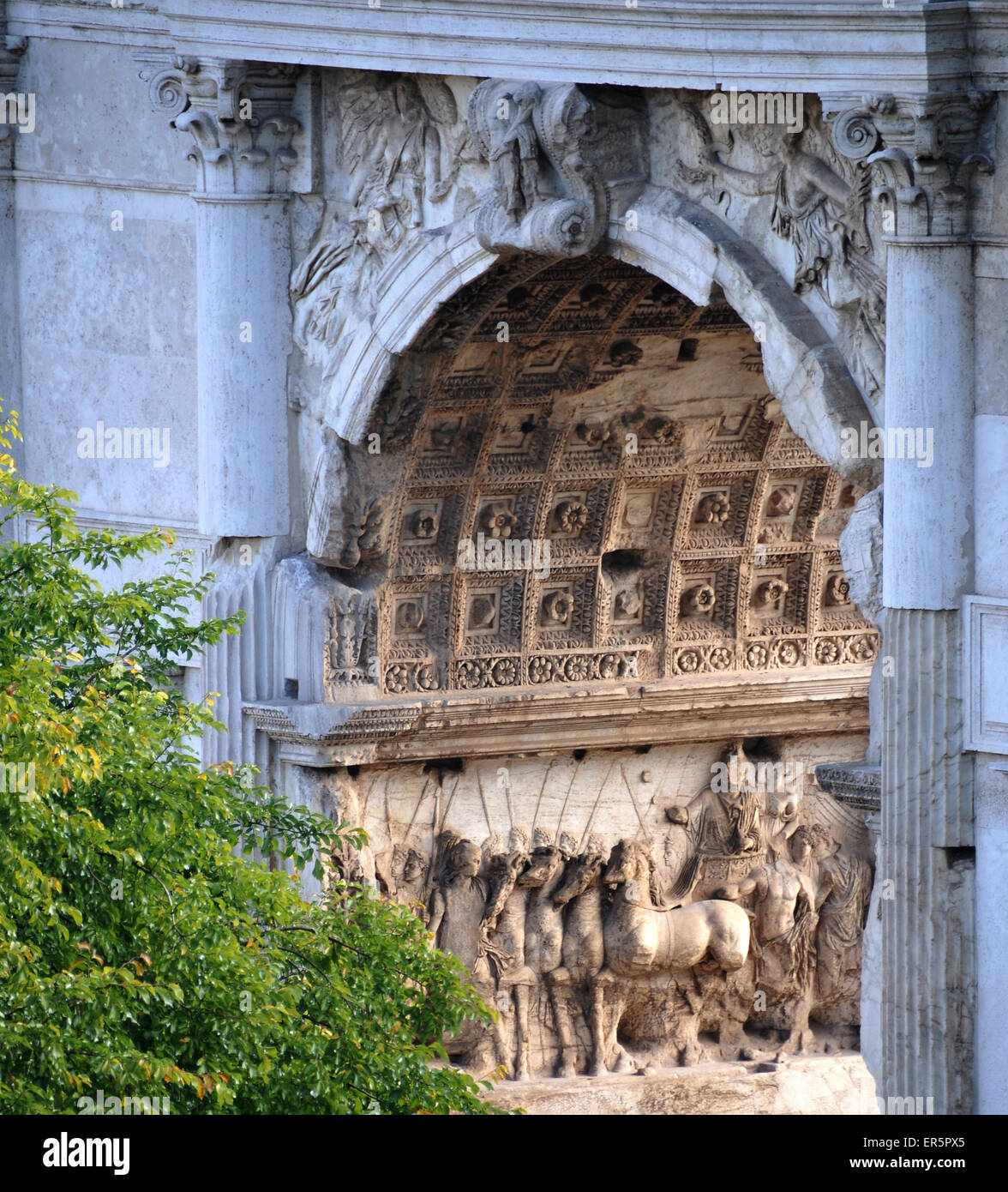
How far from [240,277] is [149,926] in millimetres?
6833

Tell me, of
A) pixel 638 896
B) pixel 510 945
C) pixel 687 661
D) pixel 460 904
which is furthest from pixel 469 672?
pixel 638 896

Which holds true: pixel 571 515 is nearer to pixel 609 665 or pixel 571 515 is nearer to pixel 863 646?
pixel 609 665

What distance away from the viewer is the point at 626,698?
24.6 meters

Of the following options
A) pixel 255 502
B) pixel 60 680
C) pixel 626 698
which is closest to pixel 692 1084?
pixel 626 698

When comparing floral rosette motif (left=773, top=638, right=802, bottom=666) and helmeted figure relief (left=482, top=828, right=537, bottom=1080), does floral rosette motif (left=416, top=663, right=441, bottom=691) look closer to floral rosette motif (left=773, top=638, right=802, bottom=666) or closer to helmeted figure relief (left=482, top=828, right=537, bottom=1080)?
helmeted figure relief (left=482, top=828, right=537, bottom=1080)

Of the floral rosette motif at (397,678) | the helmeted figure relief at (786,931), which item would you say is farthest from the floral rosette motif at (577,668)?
the helmeted figure relief at (786,931)

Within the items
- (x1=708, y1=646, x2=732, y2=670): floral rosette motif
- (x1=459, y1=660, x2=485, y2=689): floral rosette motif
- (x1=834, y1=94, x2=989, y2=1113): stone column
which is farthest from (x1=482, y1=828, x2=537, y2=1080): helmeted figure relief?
(x1=834, y1=94, x2=989, y2=1113): stone column

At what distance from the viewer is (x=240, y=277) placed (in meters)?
23.3

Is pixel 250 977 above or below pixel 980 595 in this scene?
below

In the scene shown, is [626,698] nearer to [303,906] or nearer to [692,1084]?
[692,1084]

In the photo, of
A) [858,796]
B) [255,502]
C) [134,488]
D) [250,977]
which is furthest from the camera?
[134,488]

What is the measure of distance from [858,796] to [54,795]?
4.17 metres

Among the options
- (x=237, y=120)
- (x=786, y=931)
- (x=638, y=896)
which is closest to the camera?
(x=237, y=120)

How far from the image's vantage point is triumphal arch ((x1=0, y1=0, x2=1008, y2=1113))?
18.4 metres
